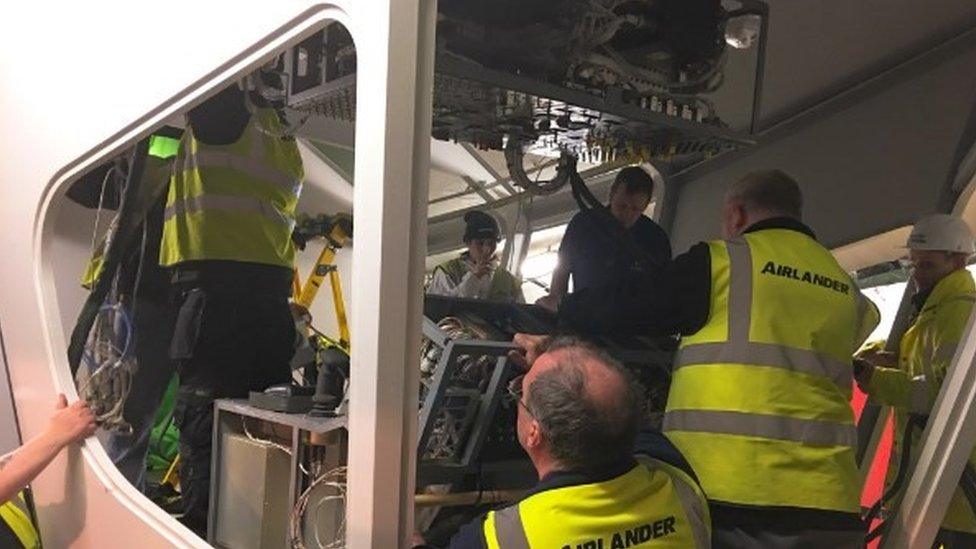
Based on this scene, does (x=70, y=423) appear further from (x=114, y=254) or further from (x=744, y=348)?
(x=744, y=348)

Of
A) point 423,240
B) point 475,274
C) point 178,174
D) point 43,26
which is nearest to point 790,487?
point 423,240

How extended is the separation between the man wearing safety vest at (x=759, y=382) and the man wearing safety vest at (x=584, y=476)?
0.26 metres

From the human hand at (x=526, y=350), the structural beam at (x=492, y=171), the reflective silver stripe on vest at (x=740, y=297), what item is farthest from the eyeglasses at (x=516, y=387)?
the structural beam at (x=492, y=171)

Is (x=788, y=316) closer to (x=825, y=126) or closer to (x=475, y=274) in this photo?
(x=825, y=126)

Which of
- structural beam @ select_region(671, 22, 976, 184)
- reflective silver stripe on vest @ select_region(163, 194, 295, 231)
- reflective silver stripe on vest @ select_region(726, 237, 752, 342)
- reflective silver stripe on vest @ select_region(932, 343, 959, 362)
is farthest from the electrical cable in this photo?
reflective silver stripe on vest @ select_region(932, 343, 959, 362)

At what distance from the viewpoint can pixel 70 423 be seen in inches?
80.0

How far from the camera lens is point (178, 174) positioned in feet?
7.28

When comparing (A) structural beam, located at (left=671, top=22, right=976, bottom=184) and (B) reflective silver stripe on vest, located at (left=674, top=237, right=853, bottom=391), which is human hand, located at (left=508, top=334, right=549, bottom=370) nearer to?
(B) reflective silver stripe on vest, located at (left=674, top=237, right=853, bottom=391)

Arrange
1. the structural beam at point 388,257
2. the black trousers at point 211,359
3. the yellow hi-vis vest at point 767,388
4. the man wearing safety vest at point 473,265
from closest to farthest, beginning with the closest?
1. the structural beam at point 388,257
2. the yellow hi-vis vest at point 767,388
3. the black trousers at point 211,359
4. the man wearing safety vest at point 473,265

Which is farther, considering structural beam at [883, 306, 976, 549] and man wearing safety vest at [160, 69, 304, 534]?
man wearing safety vest at [160, 69, 304, 534]

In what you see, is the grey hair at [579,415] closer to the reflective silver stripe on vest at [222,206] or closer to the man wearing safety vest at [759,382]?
the man wearing safety vest at [759,382]

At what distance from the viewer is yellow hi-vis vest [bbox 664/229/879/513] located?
167 cm

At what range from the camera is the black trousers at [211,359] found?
2.09 m

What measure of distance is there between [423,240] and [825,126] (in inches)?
106
